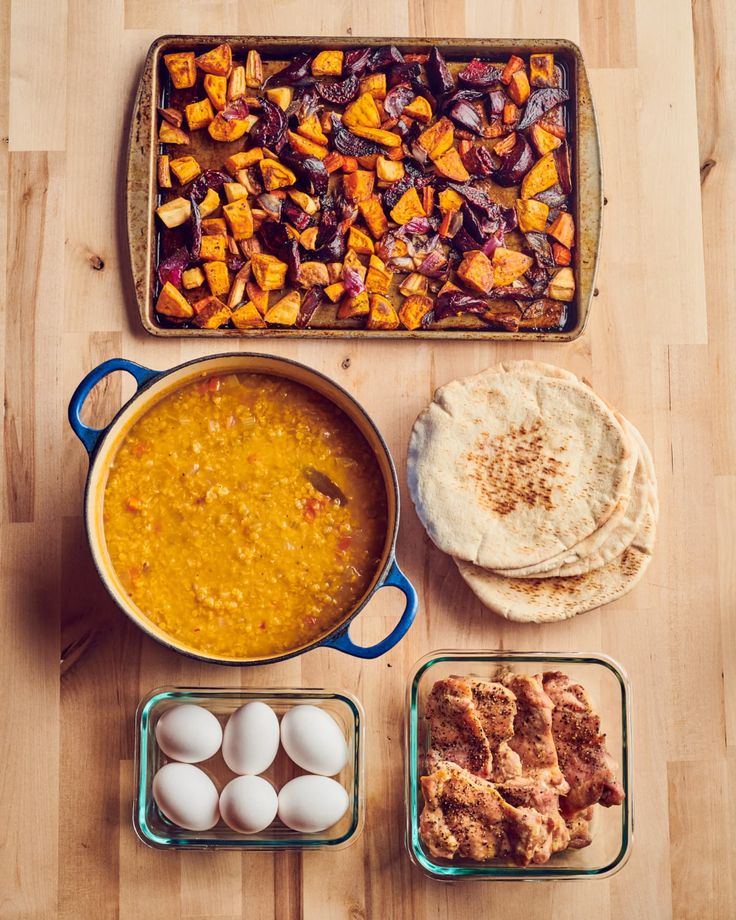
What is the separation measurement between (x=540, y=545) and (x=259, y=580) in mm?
588

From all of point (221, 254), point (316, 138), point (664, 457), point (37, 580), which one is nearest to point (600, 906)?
point (664, 457)

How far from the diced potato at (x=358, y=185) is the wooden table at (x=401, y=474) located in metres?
0.33

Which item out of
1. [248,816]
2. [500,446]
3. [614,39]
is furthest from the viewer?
[614,39]

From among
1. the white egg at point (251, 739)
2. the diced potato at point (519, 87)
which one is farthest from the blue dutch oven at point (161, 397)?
the diced potato at point (519, 87)

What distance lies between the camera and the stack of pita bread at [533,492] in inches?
70.6

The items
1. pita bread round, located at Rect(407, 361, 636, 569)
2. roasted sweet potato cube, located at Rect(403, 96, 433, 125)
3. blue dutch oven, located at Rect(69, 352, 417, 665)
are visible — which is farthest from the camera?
roasted sweet potato cube, located at Rect(403, 96, 433, 125)

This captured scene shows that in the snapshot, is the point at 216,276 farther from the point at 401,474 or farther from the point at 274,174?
the point at 401,474

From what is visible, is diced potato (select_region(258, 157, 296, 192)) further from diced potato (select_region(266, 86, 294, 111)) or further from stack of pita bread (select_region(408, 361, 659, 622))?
stack of pita bread (select_region(408, 361, 659, 622))

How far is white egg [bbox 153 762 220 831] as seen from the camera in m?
1.70

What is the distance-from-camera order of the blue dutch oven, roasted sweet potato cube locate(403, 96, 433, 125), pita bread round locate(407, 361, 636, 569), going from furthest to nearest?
1. roasted sweet potato cube locate(403, 96, 433, 125)
2. pita bread round locate(407, 361, 636, 569)
3. the blue dutch oven

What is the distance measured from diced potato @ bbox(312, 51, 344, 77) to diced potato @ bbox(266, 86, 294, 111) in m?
0.07

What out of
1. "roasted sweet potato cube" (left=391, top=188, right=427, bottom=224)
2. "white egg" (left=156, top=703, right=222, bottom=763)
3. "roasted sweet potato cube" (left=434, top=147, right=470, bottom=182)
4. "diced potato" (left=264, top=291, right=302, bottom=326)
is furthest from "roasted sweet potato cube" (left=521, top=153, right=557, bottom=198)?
"white egg" (left=156, top=703, right=222, bottom=763)

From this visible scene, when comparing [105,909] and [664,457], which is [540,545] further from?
[105,909]

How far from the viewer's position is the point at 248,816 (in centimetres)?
169
